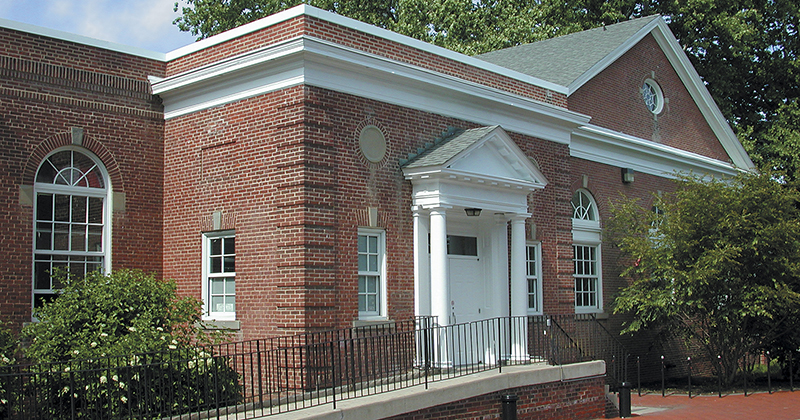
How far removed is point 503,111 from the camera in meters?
16.2

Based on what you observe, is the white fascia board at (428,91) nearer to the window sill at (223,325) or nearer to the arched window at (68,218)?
the window sill at (223,325)

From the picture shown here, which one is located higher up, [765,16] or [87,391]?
[765,16]

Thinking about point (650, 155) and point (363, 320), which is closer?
point (363, 320)

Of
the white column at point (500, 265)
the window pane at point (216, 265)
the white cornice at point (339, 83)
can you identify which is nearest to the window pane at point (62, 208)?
the white cornice at point (339, 83)

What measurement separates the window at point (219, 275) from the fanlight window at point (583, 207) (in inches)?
357

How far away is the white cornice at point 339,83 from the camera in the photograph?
1276 centimetres

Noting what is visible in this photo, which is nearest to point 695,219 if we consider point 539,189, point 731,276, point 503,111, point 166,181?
point 731,276

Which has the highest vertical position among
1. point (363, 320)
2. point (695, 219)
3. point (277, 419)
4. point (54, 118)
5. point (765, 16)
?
point (765, 16)

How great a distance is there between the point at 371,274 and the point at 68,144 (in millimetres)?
5595

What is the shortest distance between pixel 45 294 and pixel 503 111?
9087 mm

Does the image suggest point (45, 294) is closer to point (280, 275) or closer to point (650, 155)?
point (280, 275)

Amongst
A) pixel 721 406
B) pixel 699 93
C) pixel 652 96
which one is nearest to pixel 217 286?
pixel 721 406

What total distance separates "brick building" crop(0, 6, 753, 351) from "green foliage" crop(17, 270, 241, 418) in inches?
59.4

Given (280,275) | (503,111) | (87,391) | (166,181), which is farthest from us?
(503,111)
